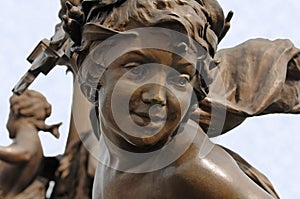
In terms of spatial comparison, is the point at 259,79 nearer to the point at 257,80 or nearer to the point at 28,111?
the point at 257,80

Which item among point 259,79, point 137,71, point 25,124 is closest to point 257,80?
point 259,79

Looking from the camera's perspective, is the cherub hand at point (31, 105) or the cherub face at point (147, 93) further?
the cherub hand at point (31, 105)

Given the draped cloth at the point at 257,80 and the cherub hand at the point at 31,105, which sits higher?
the draped cloth at the point at 257,80

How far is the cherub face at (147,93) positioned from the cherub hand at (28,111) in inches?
44.6

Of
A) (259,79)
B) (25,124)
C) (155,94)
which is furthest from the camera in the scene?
(25,124)

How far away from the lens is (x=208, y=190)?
37.5 inches

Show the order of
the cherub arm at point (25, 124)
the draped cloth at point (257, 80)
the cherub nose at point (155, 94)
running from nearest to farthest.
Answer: the cherub nose at point (155, 94) < the draped cloth at point (257, 80) < the cherub arm at point (25, 124)

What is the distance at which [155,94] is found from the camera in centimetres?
87

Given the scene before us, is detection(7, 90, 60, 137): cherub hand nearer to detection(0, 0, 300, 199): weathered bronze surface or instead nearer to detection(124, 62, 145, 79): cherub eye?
detection(0, 0, 300, 199): weathered bronze surface

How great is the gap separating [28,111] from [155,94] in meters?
1.20

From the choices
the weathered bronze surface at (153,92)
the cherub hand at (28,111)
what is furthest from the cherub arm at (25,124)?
the weathered bronze surface at (153,92)

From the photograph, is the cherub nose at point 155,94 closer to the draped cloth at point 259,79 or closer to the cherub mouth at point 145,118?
the cherub mouth at point 145,118

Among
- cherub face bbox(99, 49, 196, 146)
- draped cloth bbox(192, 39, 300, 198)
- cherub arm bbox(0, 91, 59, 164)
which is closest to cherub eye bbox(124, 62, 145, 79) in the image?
cherub face bbox(99, 49, 196, 146)

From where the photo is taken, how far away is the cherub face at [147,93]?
0.88 meters
